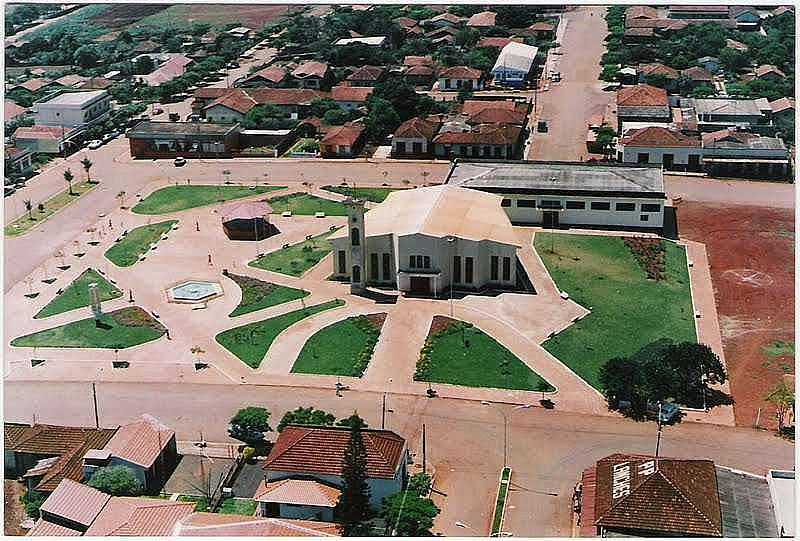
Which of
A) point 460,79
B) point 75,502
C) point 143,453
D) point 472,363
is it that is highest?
point 75,502

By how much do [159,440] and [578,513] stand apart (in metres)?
14.8

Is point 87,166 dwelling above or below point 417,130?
below

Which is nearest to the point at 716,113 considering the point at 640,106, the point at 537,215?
the point at 640,106

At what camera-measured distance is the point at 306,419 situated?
35.6m

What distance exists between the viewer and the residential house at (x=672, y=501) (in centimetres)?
2845

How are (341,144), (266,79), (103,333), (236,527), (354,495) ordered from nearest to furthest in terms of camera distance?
(236,527), (354,495), (103,333), (341,144), (266,79)

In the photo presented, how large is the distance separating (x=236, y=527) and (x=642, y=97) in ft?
203

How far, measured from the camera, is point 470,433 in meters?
35.5

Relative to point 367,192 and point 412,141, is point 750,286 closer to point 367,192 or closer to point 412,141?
point 367,192

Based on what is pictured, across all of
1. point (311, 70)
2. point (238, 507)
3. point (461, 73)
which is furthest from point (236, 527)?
point (311, 70)

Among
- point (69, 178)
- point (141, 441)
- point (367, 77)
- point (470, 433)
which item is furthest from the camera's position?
point (367, 77)

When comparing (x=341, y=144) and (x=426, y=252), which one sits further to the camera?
(x=341, y=144)

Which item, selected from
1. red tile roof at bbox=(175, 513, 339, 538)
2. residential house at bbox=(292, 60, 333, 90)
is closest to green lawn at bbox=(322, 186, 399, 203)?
residential house at bbox=(292, 60, 333, 90)

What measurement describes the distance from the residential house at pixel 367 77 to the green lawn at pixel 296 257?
38613 millimetres
